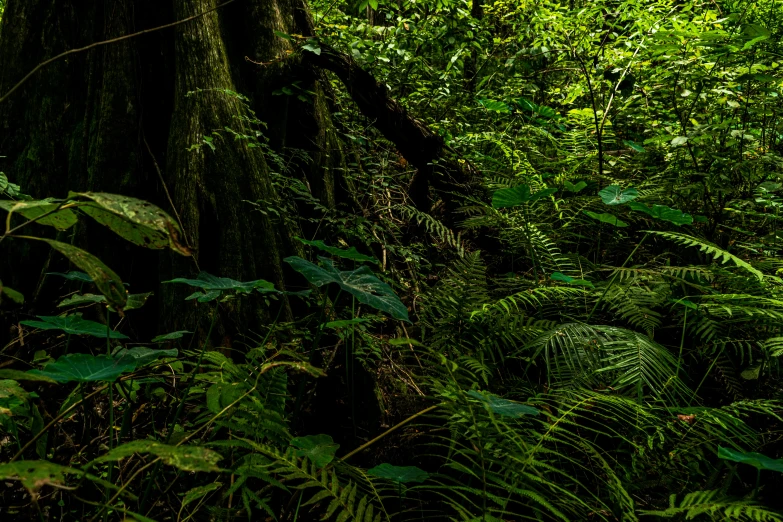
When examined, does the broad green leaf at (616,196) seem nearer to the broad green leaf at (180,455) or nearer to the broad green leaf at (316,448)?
the broad green leaf at (316,448)

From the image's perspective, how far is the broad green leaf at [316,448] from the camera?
1431 millimetres

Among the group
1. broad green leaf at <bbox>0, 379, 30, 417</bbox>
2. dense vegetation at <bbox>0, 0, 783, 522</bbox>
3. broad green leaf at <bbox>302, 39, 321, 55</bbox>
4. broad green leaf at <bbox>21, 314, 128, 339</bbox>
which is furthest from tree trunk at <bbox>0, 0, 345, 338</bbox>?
broad green leaf at <bbox>0, 379, 30, 417</bbox>

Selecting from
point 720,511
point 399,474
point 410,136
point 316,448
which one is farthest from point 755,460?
point 410,136

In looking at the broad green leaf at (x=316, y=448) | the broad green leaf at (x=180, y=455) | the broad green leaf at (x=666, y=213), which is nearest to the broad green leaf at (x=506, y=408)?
the broad green leaf at (x=316, y=448)

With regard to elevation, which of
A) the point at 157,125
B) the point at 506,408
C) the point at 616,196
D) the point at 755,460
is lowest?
the point at 755,460

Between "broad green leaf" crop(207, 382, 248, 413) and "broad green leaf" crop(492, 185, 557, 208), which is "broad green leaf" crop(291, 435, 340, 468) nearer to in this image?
"broad green leaf" crop(207, 382, 248, 413)

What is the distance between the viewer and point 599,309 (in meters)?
3.16

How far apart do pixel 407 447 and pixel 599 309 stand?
66.1 inches

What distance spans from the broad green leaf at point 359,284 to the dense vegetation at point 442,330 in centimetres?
1

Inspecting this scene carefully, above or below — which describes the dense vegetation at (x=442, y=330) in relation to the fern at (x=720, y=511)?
above

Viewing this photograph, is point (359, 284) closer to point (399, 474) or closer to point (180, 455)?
point (399, 474)

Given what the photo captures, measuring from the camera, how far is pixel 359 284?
68.1 inches

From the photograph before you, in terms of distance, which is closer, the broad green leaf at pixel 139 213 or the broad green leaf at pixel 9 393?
the broad green leaf at pixel 139 213

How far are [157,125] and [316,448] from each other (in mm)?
2290
